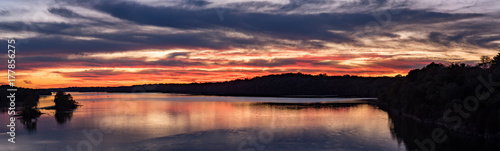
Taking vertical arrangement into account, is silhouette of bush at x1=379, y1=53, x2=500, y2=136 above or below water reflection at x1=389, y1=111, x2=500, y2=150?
above

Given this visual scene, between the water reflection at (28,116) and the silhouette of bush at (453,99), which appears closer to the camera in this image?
the silhouette of bush at (453,99)

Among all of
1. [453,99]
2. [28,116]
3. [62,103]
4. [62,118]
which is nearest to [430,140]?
[453,99]

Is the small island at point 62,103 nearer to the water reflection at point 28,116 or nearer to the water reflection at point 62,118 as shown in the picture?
the water reflection at point 62,118

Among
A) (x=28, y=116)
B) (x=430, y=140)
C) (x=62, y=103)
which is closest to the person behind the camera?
(x=430, y=140)

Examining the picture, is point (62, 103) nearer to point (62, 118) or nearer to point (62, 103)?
point (62, 103)

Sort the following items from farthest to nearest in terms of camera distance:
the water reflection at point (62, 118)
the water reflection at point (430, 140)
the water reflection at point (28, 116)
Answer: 1. the water reflection at point (28, 116)
2. the water reflection at point (62, 118)
3. the water reflection at point (430, 140)

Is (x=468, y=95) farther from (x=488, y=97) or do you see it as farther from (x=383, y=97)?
(x=383, y=97)

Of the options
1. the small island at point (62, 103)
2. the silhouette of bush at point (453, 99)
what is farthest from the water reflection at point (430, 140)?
the small island at point (62, 103)

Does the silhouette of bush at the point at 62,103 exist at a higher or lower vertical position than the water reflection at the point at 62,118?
higher

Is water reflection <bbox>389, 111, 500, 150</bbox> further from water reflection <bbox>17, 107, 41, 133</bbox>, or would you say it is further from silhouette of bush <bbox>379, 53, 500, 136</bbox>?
water reflection <bbox>17, 107, 41, 133</bbox>

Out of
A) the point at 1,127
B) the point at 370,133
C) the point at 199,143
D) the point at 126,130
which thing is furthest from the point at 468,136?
the point at 1,127

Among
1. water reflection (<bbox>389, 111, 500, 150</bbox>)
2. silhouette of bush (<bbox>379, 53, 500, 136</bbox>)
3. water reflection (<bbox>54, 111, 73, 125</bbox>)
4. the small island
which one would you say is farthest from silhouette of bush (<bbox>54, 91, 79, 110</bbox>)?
silhouette of bush (<bbox>379, 53, 500, 136</bbox>)

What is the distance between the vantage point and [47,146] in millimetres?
47125

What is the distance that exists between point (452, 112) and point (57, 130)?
63.9 meters
